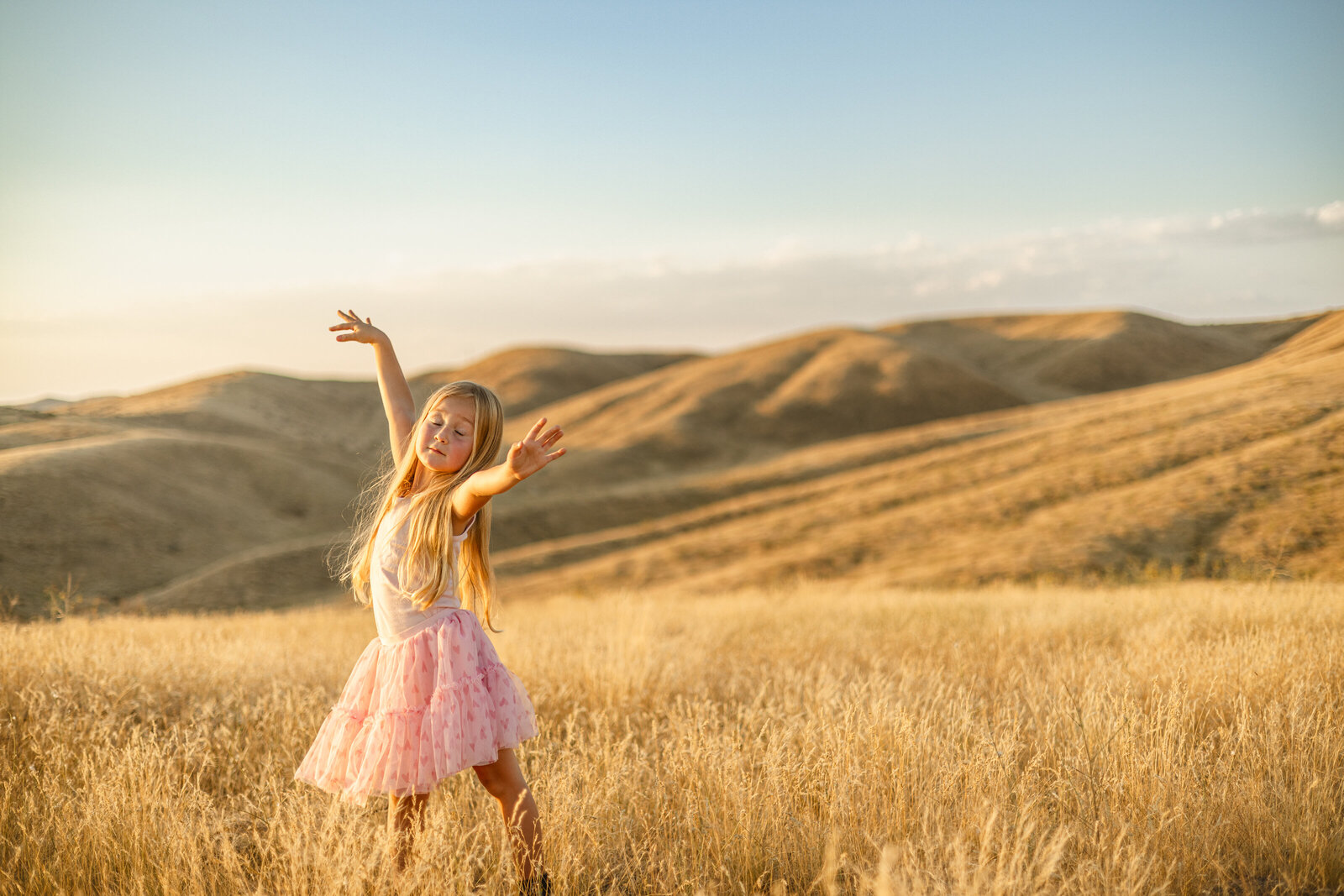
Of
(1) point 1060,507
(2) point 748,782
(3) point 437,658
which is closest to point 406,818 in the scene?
(3) point 437,658

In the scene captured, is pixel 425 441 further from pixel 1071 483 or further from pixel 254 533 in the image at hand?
pixel 254 533

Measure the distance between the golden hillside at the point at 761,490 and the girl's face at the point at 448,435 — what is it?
58.7 inches

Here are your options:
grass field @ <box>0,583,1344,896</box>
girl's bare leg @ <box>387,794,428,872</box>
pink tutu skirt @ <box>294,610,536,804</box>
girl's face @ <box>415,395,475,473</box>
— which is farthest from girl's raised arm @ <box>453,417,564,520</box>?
grass field @ <box>0,583,1344,896</box>

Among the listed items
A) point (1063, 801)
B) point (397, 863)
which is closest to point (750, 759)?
point (1063, 801)

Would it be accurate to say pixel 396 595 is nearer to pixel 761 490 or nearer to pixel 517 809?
pixel 517 809

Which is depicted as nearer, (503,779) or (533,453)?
(533,453)

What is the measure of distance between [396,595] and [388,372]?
53.1 inches

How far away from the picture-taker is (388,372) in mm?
4180

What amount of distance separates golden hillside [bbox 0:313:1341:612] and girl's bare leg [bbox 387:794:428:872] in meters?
2.09

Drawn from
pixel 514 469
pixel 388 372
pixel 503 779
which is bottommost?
pixel 503 779

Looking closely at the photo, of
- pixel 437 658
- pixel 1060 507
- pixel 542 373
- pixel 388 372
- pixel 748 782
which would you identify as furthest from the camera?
pixel 542 373

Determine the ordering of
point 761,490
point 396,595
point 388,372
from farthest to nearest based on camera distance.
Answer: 1. point 761,490
2. point 388,372
3. point 396,595

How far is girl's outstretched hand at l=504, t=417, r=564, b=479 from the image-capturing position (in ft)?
9.57

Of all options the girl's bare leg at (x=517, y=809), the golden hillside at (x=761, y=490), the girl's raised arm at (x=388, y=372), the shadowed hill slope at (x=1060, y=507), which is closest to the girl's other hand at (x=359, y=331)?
the girl's raised arm at (x=388, y=372)
